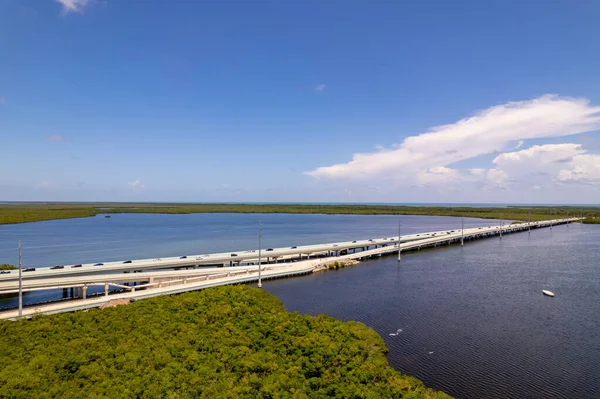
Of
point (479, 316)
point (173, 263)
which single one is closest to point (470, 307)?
point (479, 316)

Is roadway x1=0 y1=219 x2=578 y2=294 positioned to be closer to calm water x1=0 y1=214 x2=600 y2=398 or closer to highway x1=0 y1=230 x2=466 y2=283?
highway x1=0 y1=230 x2=466 y2=283

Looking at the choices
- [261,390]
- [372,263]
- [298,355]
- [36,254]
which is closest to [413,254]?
[372,263]

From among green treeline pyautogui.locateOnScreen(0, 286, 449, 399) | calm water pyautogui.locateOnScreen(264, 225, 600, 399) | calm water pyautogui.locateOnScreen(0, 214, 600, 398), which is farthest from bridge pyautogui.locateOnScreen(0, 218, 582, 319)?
green treeline pyautogui.locateOnScreen(0, 286, 449, 399)

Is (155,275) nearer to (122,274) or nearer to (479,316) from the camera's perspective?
(122,274)

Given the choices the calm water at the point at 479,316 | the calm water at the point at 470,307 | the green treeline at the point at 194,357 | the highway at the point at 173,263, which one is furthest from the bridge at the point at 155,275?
the green treeline at the point at 194,357

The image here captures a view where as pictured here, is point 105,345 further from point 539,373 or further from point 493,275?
point 493,275
